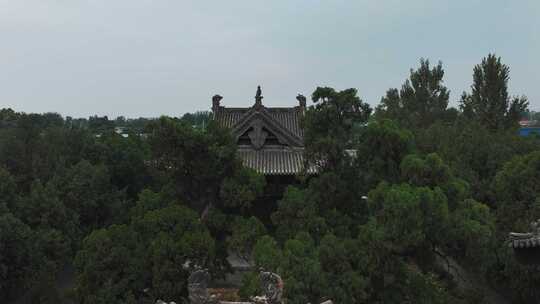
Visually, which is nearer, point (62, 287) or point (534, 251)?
point (534, 251)

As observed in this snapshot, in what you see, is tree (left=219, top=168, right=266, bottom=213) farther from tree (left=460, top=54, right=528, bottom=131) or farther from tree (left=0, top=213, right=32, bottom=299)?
tree (left=460, top=54, right=528, bottom=131)

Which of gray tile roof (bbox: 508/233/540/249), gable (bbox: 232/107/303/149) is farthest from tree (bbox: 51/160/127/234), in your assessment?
gray tile roof (bbox: 508/233/540/249)

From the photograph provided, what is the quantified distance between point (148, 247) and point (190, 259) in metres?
0.99

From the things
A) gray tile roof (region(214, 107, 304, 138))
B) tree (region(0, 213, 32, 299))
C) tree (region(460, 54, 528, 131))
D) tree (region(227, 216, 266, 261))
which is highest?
tree (region(460, 54, 528, 131))

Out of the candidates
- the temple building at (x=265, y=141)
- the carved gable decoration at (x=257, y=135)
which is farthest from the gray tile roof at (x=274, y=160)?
the carved gable decoration at (x=257, y=135)

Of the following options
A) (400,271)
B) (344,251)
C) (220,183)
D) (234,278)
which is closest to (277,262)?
(344,251)

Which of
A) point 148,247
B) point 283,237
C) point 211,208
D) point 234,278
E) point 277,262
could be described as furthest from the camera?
point 234,278

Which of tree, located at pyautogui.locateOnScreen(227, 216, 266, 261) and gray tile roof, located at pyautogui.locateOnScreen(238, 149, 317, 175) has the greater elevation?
gray tile roof, located at pyautogui.locateOnScreen(238, 149, 317, 175)

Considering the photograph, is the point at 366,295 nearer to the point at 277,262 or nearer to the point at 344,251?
the point at 344,251

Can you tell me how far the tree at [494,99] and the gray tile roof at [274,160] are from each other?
14218mm

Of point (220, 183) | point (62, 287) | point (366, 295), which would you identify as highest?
point (220, 183)

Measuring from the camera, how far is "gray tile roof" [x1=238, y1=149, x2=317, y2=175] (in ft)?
45.3

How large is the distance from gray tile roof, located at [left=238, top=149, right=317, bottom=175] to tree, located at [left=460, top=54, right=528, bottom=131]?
1422cm

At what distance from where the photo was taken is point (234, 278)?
1319 cm
